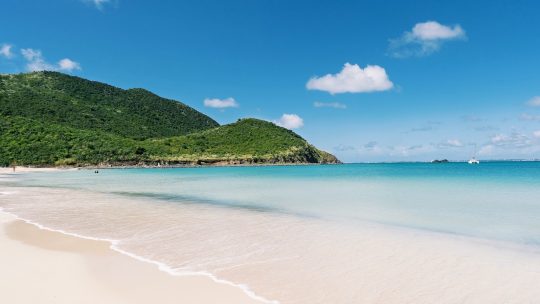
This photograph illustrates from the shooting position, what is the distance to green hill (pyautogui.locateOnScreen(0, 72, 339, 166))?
73938 mm

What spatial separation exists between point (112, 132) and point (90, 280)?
332ft

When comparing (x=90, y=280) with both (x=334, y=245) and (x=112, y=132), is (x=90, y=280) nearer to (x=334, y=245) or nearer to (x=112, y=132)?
(x=334, y=245)

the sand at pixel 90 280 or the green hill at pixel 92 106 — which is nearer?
the sand at pixel 90 280

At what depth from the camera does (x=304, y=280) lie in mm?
5852

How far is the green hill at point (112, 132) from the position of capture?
73938 millimetres

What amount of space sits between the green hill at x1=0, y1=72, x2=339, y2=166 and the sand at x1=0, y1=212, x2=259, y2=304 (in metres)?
73.0

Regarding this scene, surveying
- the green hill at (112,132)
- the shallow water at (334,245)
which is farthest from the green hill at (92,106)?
the shallow water at (334,245)

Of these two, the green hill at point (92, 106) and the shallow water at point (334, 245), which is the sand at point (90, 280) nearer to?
the shallow water at point (334, 245)

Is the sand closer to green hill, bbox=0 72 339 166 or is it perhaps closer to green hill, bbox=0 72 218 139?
green hill, bbox=0 72 339 166

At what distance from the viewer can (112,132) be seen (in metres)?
98.3

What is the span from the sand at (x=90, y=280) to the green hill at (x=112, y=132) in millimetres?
73034

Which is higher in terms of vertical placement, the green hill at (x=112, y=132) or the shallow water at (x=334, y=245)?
the green hill at (x=112, y=132)

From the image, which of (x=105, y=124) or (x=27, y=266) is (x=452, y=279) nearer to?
(x=27, y=266)

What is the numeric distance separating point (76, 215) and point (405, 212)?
12.5 meters
